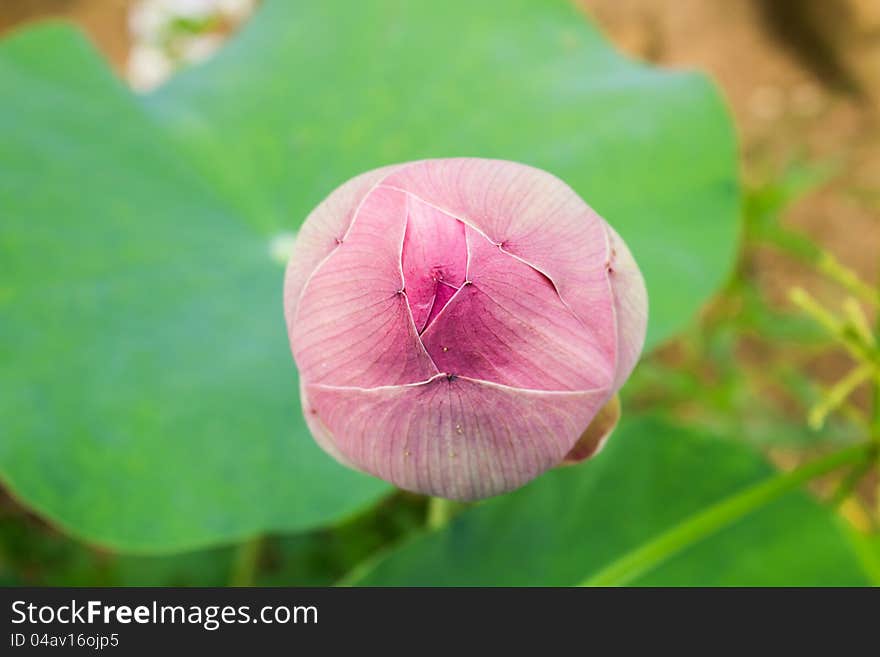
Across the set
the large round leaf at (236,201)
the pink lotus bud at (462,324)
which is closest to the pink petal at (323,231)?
the pink lotus bud at (462,324)

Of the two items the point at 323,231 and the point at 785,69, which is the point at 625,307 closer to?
the point at 323,231

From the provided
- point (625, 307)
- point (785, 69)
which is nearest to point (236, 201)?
point (625, 307)

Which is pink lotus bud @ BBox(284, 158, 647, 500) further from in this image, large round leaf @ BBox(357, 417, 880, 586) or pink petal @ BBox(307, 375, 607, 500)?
large round leaf @ BBox(357, 417, 880, 586)

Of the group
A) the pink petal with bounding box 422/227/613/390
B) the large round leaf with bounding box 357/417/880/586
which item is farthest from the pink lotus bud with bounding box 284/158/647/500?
the large round leaf with bounding box 357/417/880/586

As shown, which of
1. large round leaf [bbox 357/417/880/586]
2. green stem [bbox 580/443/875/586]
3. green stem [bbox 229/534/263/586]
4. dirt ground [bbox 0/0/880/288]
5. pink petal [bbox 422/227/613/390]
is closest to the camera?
pink petal [bbox 422/227/613/390]

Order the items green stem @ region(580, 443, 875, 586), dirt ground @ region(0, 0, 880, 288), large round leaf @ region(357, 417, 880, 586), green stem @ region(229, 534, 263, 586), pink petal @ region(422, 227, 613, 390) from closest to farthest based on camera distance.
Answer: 1. pink petal @ region(422, 227, 613, 390)
2. green stem @ region(580, 443, 875, 586)
3. large round leaf @ region(357, 417, 880, 586)
4. green stem @ region(229, 534, 263, 586)
5. dirt ground @ region(0, 0, 880, 288)

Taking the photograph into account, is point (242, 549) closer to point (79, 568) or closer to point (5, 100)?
point (79, 568)

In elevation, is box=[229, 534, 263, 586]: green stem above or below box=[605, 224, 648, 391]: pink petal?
below

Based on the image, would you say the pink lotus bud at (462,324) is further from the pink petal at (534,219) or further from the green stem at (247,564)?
the green stem at (247,564)
